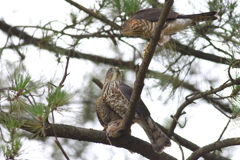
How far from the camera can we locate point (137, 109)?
349 centimetres

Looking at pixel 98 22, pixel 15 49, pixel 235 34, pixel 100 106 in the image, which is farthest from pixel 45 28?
pixel 235 34

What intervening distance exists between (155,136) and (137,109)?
388mm

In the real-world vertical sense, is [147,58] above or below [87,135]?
above

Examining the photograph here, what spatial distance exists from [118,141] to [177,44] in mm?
1774

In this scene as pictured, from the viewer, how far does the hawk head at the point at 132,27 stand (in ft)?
12.4

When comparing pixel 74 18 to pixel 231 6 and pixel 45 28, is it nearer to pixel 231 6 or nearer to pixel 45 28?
pixel 45 28

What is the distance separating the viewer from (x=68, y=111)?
267cm

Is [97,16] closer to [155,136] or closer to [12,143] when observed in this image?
[155,136]

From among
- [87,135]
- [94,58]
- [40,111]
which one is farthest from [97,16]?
[40,111]

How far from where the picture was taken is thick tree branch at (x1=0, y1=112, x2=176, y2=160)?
271 cm

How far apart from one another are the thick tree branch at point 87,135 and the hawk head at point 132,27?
117 centimetres

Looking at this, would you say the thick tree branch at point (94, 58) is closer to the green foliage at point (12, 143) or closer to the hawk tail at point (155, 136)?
the hawk tail at point (155, 136)

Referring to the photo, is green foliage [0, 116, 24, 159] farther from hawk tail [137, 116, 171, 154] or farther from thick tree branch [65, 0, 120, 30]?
thick tree branch [65, 0, 120, 30]

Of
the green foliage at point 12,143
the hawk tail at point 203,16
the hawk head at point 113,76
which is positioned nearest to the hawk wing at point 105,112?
the hawk head at point 113,76
